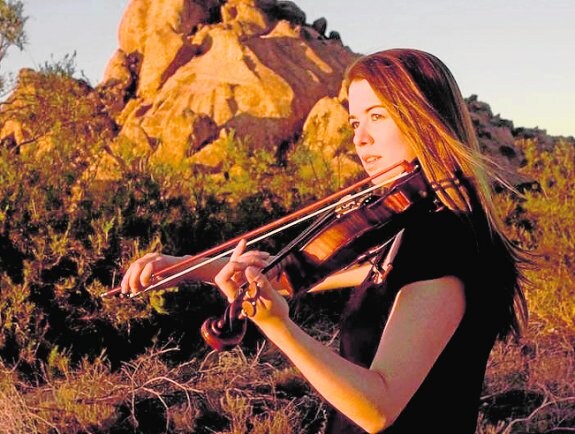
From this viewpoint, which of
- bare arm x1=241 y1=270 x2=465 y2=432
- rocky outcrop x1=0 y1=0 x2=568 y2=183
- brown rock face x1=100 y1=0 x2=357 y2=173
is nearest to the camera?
bare arm x1=241 y1=270 x2=465 y2=432

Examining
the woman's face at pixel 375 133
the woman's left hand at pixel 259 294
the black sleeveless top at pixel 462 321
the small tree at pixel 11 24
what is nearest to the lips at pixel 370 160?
the woman's face at pixel 375 133

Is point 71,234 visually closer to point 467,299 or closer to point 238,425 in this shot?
point 238,425

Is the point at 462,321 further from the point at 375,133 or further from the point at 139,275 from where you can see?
the point at 139,275

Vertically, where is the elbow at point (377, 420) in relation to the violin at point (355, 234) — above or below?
below

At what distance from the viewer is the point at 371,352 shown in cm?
175

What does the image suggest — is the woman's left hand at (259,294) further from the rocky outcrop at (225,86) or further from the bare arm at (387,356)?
the rocky outcrop at (225,86)

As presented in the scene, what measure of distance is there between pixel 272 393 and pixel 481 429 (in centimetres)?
138

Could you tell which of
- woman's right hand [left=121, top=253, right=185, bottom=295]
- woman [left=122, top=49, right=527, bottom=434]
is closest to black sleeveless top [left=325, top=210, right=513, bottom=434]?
woman [left=122, top=49, right=527, bottom=434]

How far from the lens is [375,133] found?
185cm

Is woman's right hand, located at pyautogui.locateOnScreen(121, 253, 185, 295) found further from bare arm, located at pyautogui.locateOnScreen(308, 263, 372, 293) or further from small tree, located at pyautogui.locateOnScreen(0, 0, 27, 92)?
small tree, located at pyautogui.locateOnScreen(0, 0, 27, 92)

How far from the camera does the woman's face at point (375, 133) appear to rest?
6.02 feet

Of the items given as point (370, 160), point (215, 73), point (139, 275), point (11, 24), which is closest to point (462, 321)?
point (370, 160)

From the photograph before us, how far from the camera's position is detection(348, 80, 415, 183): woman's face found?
6.02 feet

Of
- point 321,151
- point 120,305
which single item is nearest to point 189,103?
point 321,151
